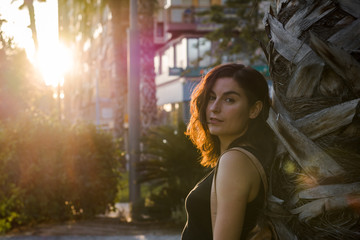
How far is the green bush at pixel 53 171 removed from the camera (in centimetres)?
948

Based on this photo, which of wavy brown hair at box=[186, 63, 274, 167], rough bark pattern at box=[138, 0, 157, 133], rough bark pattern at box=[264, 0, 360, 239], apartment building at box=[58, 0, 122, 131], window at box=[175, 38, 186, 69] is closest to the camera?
rough bark pattern at box=[264, 0, 360, 239]

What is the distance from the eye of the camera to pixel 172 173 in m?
9.66

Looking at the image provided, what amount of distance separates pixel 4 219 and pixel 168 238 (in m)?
3.03

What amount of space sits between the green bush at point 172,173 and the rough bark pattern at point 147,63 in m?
7.33

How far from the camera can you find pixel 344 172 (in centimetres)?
174

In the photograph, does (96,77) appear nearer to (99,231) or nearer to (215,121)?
(99,231)

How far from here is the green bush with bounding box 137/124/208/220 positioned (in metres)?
9.48

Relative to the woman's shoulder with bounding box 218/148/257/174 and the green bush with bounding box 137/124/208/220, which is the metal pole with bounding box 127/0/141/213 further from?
the woman's shoulder with bounding box 218/148/257/174

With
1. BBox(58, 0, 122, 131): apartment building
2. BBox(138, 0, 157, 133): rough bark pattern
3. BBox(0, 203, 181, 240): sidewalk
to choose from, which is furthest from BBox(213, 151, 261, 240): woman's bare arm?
BBox(58, 0, 122, 131): apartment building

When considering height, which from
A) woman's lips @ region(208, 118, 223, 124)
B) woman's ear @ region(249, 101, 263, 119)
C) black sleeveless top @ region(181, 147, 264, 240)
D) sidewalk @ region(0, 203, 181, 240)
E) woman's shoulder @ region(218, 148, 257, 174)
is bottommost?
sidewalk @ region(0, 203, 181, 240)

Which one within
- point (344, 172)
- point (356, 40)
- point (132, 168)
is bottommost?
point (132, 168)

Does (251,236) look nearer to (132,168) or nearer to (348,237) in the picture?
(348,237)

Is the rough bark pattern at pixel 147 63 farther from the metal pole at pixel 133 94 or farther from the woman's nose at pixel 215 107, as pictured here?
the woman's nose at pixel 215 107

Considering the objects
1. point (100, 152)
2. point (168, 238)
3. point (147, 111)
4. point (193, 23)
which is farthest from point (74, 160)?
point (193, 23)
